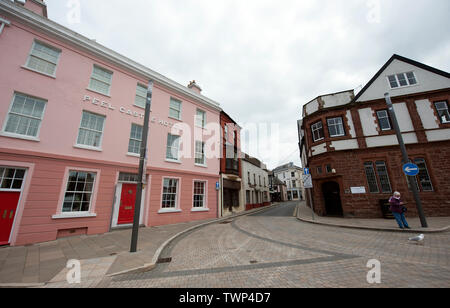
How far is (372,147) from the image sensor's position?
468 inches

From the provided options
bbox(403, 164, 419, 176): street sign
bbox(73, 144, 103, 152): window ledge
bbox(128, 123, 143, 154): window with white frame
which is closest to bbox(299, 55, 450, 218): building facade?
bbox(403, 164, 419, 176): street sign

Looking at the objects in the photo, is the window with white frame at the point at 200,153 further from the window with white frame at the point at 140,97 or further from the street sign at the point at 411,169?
the street sign at the point at 411,169

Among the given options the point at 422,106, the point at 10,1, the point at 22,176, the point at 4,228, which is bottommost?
the point at 4,228

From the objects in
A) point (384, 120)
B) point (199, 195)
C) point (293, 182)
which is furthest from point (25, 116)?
point (293, 182)

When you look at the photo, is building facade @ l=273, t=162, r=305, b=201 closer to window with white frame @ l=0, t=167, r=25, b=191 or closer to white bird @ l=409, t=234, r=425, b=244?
white bird @ l=409, t=234, r=425, b=244

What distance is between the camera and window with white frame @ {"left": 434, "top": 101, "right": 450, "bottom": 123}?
11302mm

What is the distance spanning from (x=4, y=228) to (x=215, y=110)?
14.2 metres

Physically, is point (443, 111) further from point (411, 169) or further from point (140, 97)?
point (140, 97)

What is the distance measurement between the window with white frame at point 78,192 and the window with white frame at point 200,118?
815 centimetres

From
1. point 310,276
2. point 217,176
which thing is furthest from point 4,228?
point 217,176

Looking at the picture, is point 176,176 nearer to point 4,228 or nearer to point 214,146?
point 214,146

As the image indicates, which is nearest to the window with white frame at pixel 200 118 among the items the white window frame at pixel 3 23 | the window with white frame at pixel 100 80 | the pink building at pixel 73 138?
the pink building at pixel 73 138

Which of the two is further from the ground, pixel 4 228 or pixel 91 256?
pixel 4 228

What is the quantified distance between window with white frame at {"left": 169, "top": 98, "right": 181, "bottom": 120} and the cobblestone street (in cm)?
927
